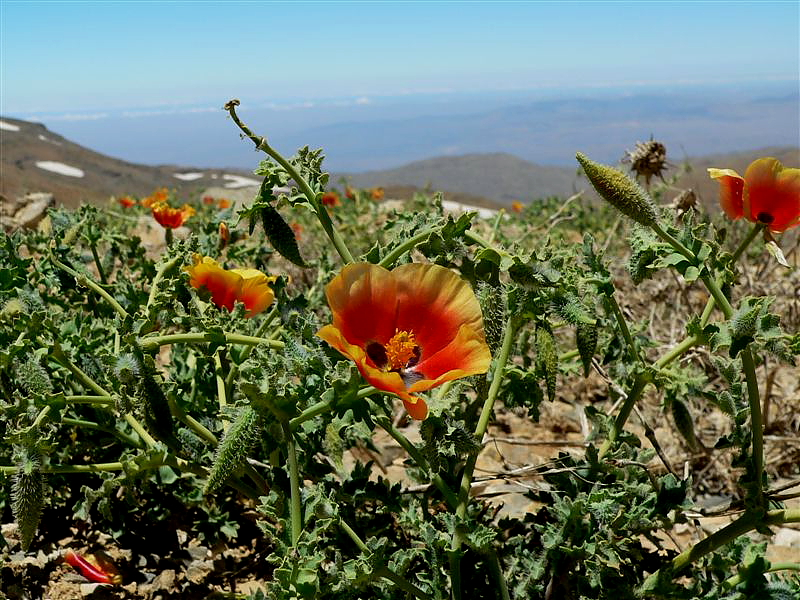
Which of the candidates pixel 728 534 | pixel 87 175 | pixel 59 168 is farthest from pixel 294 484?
pixel 87 175

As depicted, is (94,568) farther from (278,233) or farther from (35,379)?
(278,233)

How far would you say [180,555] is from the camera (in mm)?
1870

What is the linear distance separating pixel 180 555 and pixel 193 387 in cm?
43

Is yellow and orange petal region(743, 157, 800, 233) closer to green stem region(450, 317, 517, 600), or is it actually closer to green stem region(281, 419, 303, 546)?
green stem region(450, 317, 517, 600)

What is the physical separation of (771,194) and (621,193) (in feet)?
1.12

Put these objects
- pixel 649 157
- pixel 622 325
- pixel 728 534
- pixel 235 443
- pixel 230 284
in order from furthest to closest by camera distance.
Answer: pixel 649 157 < pixel 230 284 < pixel 622 325 < pixel 728 534 < pixel 235 443

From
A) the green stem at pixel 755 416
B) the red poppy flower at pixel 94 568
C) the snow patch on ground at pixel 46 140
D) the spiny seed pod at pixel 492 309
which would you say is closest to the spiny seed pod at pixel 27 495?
the red poppy flower at pixel 94 568

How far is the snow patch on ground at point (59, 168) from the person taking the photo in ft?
39.2

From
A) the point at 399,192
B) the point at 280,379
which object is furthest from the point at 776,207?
the point at 399,192

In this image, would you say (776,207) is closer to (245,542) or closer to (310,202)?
(310,202)

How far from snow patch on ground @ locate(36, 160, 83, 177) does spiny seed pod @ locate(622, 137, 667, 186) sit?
37.4 feet

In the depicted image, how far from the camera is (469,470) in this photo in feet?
4.21

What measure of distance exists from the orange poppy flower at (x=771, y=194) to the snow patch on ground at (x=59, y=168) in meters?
12.3

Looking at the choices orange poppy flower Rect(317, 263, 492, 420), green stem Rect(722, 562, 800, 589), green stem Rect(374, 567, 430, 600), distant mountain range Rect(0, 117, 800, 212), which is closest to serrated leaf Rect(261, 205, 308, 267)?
orange poppy flower Rect(317, 263, 492, 420)
